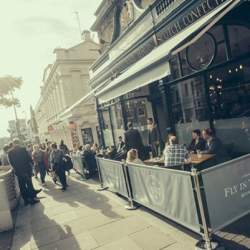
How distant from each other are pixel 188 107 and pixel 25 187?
588 cm

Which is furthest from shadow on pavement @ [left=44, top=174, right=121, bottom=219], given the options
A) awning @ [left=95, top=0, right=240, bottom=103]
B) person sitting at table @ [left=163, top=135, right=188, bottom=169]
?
awning @ [left=95, top=0, right=240, bottom=103]

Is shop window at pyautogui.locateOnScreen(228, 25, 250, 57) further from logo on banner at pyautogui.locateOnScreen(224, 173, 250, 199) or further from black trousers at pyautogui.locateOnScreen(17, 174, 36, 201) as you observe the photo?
black trousers at pyautogui.locateOnScreen(17, 174, 36, 201)

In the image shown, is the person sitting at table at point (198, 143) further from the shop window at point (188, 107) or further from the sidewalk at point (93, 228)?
the sidewalk at point (93, 228)

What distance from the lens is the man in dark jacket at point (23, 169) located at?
832cm

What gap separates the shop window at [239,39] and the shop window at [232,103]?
0.31m

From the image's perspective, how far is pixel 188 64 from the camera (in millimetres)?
8383

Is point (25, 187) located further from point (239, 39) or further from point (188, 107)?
point (239, 39)

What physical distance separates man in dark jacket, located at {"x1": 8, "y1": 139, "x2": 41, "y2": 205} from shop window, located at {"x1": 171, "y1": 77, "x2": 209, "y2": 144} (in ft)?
17.0

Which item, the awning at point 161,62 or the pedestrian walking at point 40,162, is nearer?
the awning at point 161,62

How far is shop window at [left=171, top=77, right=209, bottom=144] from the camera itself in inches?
330

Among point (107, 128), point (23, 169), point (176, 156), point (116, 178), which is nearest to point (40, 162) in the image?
point (23, 169)

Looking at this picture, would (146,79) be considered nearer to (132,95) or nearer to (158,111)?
(158,111)

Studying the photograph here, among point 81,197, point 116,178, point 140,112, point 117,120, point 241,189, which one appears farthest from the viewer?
point 117,120

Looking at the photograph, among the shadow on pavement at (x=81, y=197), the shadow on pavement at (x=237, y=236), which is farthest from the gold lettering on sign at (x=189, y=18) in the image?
the shadow on pavement at (x=81, y=197)
